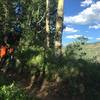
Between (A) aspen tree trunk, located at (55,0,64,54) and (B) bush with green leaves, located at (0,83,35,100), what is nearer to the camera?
(B) bush with green leaves, located at (0,83,35,100)

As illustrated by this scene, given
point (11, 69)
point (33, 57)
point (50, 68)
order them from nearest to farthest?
point (50, 68) → point (33, 57) → point (11, 69)

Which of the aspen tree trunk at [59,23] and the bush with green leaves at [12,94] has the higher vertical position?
the aspen tree trunk at [59,23]

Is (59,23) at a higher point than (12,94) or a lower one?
higher

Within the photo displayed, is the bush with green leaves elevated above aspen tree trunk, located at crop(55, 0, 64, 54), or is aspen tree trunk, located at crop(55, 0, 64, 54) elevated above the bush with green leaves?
aspen tree trunk, located at crop(55, 0, 64, 54)

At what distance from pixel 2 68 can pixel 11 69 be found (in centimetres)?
81

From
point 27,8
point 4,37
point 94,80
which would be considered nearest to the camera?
point 94,80

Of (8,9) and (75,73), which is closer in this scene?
(75,73)

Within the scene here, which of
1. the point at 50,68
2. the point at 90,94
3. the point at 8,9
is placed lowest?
the point at 90,94

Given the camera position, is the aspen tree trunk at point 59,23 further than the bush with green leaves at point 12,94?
Yes

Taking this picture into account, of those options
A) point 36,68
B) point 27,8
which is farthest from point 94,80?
point 27,8

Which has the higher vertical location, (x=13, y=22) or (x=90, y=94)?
(x=13, y=22)

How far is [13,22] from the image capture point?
2652 cm

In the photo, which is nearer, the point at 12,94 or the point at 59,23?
the point at 12,94

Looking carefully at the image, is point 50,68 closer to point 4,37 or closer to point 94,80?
point 94,80
